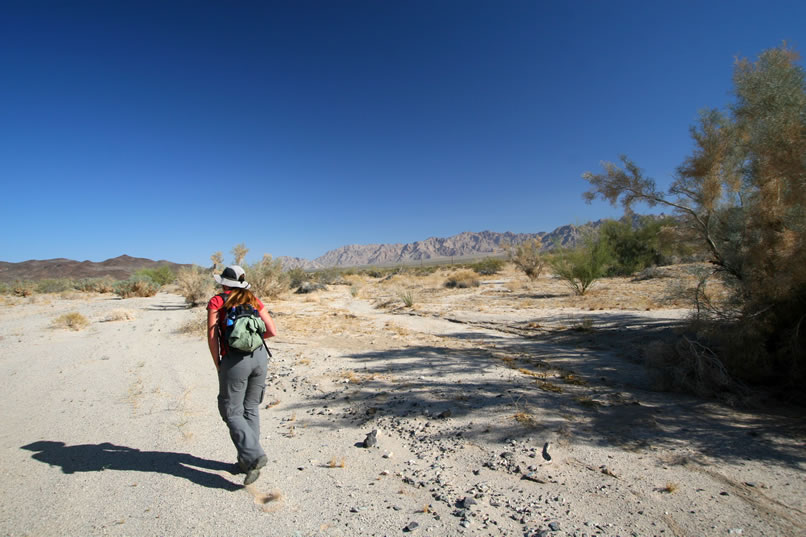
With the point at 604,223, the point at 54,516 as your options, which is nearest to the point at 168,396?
the point at 54,516

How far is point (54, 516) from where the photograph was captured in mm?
2521

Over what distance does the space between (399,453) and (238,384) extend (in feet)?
5.05

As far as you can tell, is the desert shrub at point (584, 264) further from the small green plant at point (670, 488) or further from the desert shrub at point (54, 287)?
the desert shrub at point (54, 287)

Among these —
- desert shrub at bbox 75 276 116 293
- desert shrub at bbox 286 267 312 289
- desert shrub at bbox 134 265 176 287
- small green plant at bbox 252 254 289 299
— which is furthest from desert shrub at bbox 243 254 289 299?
desert shrub at bbox 134 265 176 287

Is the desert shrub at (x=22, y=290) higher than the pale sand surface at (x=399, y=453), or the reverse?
the desert shrub at (x=22, y=290)

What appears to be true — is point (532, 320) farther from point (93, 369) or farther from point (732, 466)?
point (93, 369)

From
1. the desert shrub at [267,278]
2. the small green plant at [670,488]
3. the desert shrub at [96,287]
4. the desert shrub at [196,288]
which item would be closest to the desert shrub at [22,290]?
the desert shrub at [96,287]

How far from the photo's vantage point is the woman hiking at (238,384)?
2883mm

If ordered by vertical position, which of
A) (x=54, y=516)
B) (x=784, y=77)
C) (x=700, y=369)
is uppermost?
(x=784, y=77)

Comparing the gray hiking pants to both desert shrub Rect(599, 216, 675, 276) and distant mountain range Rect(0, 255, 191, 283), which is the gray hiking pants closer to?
desert shrub Rect(599, 216, 675, 276)

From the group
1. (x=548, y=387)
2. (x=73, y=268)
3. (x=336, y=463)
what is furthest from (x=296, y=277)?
(x=73, y=268)

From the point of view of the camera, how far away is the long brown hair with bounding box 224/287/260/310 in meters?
3.01

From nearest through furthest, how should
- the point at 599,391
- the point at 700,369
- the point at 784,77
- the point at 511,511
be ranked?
the point at 511,511, the point at 700,369, the point at 599,391, the point at 784,77

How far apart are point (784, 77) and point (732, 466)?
18.2ft
